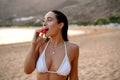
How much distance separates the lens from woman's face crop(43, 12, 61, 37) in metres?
2.81

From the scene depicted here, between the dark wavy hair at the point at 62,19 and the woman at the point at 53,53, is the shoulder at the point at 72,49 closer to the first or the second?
the woman at the point at 53,53

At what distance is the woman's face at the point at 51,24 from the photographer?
111 inches

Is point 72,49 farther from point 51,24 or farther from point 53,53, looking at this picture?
point 51,24

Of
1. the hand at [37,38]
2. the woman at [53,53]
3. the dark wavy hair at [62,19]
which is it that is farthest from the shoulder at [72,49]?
the hand at [37,38]

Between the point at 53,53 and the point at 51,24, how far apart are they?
0.28 metres

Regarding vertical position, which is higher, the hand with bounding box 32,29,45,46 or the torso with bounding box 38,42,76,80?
the hand with bounding box 32,29,45,46

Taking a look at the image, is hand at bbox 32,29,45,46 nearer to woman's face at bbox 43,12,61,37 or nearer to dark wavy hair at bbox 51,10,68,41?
woman's face at bbox 43,12,61,37

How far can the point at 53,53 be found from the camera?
2949mm

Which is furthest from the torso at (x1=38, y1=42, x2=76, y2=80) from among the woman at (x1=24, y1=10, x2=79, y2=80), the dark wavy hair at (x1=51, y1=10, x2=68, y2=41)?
the dark wavy hair at (x1=51, y1=10, x2=68, y2=41)

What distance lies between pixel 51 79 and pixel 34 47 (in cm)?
32

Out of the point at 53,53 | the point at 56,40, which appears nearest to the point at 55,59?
the point at 53,53

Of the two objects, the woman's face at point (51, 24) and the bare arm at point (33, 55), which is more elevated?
the woman's face at point (51, 24)

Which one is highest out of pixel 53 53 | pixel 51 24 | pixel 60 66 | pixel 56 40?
pixel 51 24

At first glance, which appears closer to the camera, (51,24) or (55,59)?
(51,24)
